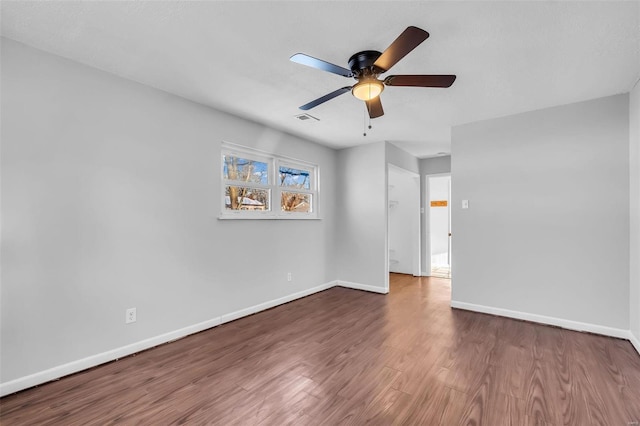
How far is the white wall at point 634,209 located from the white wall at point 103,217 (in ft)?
13.0

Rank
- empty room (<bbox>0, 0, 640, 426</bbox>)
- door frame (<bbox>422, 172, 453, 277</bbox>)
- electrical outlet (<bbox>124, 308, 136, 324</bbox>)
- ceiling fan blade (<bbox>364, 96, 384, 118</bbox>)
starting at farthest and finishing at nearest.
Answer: door frame (<bbox>422, 172, 453, 277</bbox>), electrical outlet (<bbox>124, 308, 136, 324</bbox>), ceiling fan blade (<bbox>364, 96, 384, 118</bbox>), empty room (<bbox>0, 0, 640, 426</bbox>)

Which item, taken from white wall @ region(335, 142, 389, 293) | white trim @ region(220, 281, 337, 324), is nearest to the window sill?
white wall @ region(335, 142, 389, 293)

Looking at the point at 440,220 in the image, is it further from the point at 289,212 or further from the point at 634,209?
the point at 289,212

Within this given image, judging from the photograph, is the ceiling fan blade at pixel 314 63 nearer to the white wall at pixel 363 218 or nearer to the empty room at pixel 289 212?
the empty room at pixel 289 212

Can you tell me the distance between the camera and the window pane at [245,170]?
3.49 meters

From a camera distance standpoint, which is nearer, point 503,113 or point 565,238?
point 565,238

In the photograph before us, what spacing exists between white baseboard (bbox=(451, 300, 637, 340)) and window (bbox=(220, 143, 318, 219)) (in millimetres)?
2615

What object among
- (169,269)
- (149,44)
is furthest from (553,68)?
(169,269)

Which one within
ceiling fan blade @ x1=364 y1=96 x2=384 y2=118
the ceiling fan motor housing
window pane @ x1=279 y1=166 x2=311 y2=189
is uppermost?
the ceiling fan motor housing

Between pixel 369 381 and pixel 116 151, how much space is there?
2.84 meters

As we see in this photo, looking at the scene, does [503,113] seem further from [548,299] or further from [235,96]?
[235,96]

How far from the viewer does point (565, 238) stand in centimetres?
314

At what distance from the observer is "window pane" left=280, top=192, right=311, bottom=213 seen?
14.1ft

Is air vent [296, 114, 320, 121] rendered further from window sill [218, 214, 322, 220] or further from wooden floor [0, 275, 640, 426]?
wooden floor [0, 275, 640, 426]
